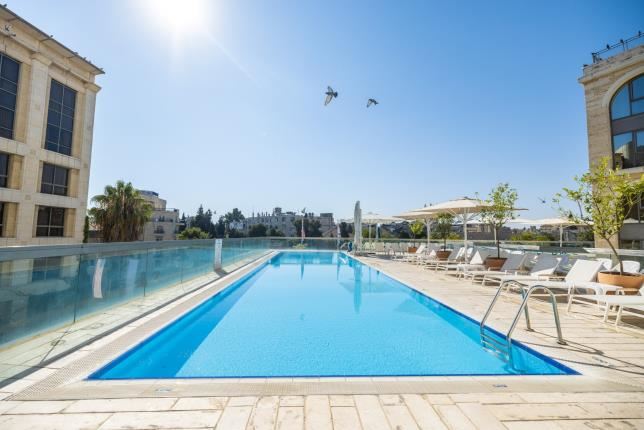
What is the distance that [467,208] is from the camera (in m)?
10.3

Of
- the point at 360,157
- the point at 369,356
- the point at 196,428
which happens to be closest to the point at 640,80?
the point at 360,157

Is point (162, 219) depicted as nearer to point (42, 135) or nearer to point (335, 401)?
point (42, 135)

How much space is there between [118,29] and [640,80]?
65.1ft

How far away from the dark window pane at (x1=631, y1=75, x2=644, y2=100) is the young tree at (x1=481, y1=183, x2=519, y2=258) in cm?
928

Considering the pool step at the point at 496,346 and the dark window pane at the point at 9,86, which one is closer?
the pool step at the point at 496,346

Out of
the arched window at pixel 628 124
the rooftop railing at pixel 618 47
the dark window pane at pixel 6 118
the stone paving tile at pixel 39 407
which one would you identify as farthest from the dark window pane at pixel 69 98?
the arched window at pixel 628 124

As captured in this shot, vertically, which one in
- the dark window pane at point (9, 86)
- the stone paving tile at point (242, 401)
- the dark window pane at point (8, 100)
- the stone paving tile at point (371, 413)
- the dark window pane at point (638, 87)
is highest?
the dark window pane at point (9, 86)

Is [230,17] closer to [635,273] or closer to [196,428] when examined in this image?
[196,428]

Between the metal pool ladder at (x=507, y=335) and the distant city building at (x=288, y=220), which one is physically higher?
the distant city building at (x=288, y=220)

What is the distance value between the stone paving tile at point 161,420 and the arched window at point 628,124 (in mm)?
17433

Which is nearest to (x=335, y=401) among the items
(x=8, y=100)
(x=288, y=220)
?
(x=8, y=100)

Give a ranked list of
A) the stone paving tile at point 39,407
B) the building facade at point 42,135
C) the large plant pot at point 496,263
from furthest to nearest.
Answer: the building facade at point 42,135 < the large plant pot at point 496,263 < the stone paving tile at point 39,407

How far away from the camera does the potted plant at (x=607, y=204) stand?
500cm

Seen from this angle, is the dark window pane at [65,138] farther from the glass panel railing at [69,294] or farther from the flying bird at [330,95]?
the glass panel railing at [69,294]
